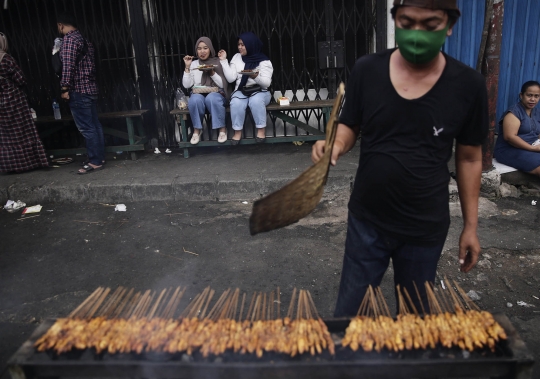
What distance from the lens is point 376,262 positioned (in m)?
2.46

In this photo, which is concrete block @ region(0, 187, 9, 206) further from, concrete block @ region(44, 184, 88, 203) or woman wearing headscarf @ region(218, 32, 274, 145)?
woman wearing headscarf @ region(218, 32, 274, 145)

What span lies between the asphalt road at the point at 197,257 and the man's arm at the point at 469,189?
1339 mm

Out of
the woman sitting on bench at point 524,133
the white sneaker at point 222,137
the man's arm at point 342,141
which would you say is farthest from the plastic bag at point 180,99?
the man's arm at point 342,141

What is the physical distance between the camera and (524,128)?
6.18 metres

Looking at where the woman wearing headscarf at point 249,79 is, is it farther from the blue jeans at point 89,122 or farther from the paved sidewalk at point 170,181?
the blue jeans at point 89,122

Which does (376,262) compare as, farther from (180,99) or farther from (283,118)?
(180,99)

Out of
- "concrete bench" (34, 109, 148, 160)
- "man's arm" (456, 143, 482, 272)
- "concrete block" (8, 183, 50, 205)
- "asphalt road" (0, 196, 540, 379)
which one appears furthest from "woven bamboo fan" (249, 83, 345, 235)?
"concrete bench" (34, 109, 148, 160)

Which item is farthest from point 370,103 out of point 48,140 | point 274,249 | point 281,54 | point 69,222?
point 48,140

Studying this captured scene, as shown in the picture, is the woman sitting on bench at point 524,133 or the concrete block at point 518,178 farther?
the concrete block at point 518,178

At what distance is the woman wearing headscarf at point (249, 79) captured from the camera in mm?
7008

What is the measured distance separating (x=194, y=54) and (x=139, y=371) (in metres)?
6.50

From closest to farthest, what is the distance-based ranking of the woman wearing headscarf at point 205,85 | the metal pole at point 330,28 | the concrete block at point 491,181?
the concrete block at point 491,181, the woman wearing headscarf at point 205,85, the metal pole at point 330,28

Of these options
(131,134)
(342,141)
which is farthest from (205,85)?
(342,141)

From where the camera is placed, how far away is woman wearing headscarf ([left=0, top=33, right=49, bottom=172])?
6.48 metres
